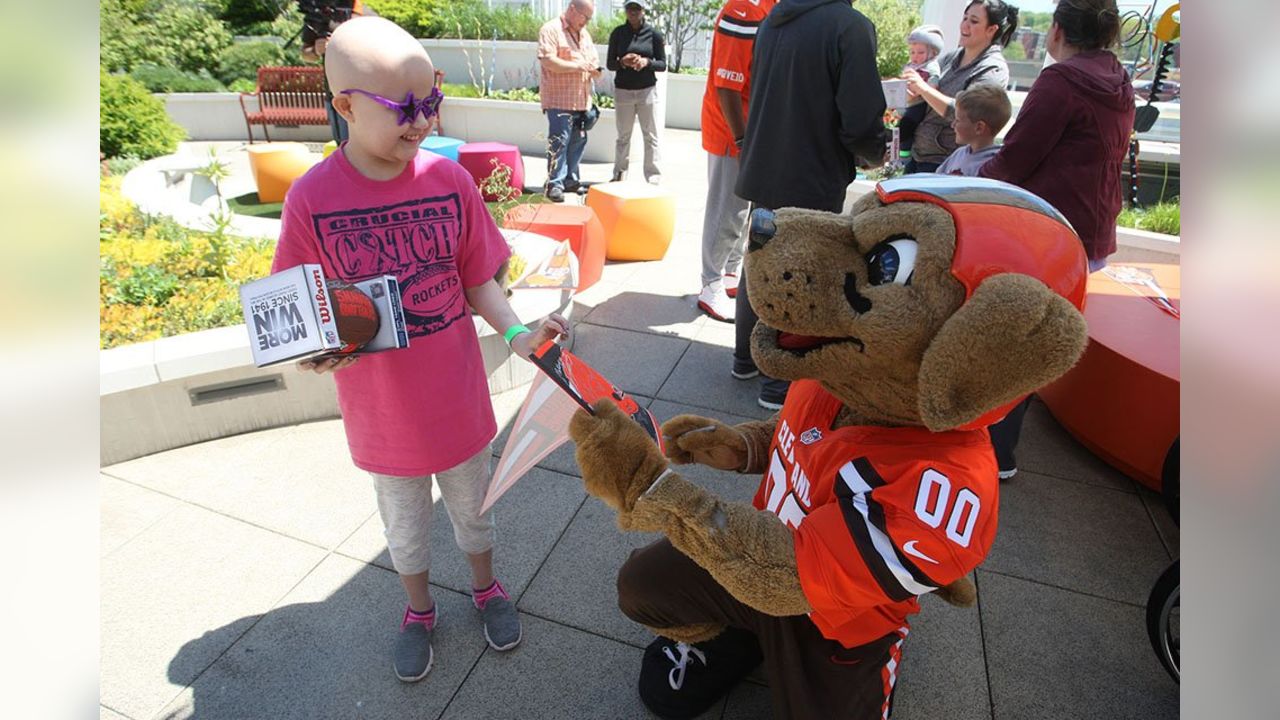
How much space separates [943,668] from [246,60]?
17.7 m

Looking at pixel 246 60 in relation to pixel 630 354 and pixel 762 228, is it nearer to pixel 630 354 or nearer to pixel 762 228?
pixel 630 354

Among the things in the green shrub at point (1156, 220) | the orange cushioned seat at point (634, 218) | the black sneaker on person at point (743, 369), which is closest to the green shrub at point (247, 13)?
the orange cushioned seat at point (634, 218)

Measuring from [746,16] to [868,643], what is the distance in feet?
13.2

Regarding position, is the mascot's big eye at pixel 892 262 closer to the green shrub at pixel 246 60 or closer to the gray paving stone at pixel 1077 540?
the gray paving stone at pixel 1077 540

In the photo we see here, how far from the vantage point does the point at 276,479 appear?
3.45 metres

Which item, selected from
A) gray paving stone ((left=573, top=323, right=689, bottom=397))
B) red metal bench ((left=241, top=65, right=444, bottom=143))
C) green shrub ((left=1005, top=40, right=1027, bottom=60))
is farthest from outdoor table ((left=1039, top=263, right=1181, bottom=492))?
green shrub ((left=1005, top=40, right=1027, bottom=60))

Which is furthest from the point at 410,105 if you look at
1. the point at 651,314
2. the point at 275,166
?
the point at 275,166

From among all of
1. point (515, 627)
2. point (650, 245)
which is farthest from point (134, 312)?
point (650, 245)

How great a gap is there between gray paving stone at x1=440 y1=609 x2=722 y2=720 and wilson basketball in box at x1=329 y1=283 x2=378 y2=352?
1.32 m

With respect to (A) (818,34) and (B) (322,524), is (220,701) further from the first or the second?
(A) (818,34)

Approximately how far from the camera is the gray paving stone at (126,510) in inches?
121

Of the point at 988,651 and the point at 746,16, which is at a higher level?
the point at 746,16

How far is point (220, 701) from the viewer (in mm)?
2387

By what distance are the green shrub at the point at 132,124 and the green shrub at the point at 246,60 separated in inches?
261
